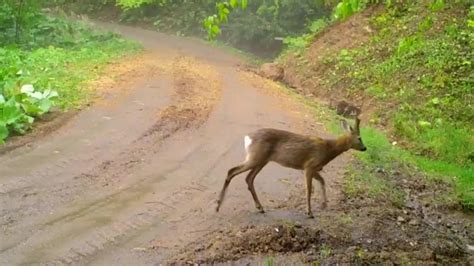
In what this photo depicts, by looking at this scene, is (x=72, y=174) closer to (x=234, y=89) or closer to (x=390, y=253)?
(x=390, y=253)

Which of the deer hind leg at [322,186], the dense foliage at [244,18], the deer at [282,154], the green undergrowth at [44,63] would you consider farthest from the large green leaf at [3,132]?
the dense foliage at [244,18]

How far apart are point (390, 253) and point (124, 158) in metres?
4.68

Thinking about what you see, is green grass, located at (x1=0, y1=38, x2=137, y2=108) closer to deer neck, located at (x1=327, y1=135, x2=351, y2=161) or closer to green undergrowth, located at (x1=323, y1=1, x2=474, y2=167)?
green undergrowth, located at (x1=323, y1=1, x2=474, y2=167)

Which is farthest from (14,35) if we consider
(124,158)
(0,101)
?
(124,158)

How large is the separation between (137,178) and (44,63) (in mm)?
10462

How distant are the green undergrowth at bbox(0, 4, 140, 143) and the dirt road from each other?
620 mm

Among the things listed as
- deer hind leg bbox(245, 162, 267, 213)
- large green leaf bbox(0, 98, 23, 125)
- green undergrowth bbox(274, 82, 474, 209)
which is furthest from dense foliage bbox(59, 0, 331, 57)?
deer hind leg bbox(245, 162, 267, 213)

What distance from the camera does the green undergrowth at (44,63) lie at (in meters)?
12.0

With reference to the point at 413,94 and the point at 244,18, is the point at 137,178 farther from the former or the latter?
the point at 244,18

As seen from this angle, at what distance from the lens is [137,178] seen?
9.41 metres

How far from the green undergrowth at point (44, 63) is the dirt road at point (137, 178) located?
620 mm

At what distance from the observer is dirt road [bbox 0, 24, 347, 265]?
7125 mm

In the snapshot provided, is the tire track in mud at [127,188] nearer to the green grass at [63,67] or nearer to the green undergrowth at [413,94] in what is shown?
the green grass at [63,67]

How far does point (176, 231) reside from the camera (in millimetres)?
7473
